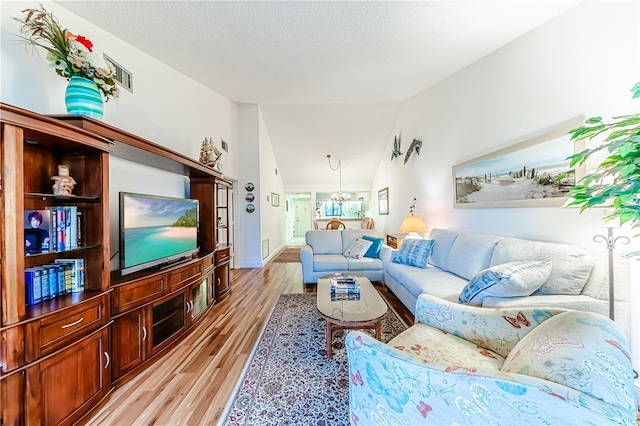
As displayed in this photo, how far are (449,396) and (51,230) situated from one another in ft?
7.41

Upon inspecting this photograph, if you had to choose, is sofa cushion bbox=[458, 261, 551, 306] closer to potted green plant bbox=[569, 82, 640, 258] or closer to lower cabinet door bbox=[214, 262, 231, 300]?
potted green plant bbox=[569, 82, 640, 258]

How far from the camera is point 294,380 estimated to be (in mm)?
1834

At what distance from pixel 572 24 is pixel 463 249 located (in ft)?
7.20

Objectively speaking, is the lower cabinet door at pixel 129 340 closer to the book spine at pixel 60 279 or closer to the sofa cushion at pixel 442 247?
the book spine at pixel 60 279

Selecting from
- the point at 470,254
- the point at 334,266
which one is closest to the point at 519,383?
the point at 470,254

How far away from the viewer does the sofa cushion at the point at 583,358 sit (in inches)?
29.7

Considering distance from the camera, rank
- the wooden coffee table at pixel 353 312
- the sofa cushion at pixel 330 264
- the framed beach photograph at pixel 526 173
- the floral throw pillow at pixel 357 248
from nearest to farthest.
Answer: the wooden coffee table at pixel 353 312 < the framed beach photograph at pixel 526 173 < the sofa cushion at pixel 330 264 < the floral throw pillow at pixel 357 248

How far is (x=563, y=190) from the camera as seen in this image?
7.19 ft

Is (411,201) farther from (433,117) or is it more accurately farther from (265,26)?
(265,26)

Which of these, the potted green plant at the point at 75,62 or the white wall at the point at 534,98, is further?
the white wall at the point at 534,98

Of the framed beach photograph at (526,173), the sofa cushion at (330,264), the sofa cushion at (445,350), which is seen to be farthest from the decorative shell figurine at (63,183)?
the framed beach photograph at (526,173)

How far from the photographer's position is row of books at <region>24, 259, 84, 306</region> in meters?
1.44

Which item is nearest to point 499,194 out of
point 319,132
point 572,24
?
point 572,24

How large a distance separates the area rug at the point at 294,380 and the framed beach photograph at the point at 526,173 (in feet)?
5.85
